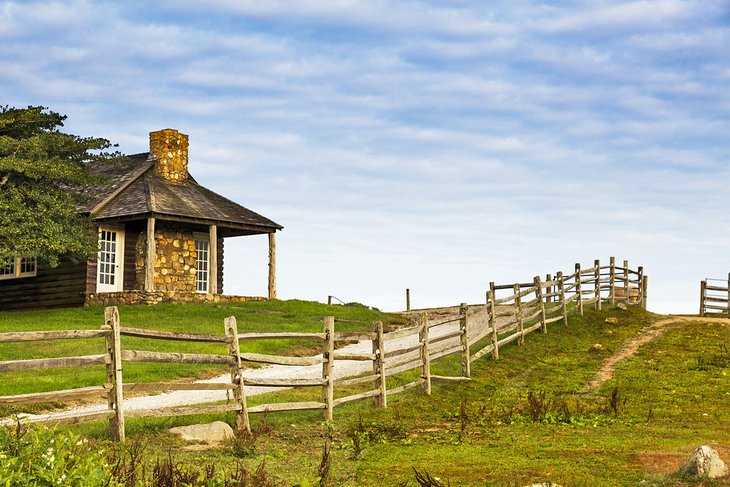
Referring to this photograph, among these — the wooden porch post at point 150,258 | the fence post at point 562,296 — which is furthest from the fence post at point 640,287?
the wooden porch post at point 150,258

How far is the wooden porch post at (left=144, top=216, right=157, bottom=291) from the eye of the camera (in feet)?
103

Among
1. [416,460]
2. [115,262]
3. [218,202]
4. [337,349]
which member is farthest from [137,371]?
[218,202]

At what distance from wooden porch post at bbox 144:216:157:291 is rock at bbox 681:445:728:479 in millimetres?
25147

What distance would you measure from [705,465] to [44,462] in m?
6.66

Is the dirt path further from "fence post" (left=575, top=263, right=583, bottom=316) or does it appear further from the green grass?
the green grass

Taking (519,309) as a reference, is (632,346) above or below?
below

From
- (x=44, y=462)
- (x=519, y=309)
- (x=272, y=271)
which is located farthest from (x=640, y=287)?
(x=44, y=462)

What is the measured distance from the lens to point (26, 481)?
6.50 m

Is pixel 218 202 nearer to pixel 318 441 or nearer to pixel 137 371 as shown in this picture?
pixel 137 371

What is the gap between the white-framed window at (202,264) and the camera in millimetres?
35688

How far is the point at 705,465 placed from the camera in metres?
9.12

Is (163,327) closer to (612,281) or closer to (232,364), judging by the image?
(232,364)

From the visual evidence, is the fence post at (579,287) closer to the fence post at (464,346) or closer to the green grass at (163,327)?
the green grass at (163,327)

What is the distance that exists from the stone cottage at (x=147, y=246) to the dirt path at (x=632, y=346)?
1596 cm
